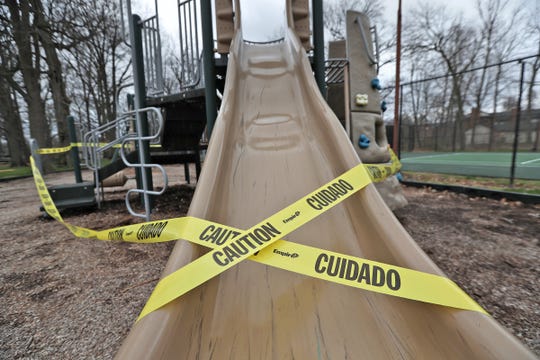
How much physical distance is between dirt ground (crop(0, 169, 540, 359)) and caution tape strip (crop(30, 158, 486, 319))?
0.82 metres

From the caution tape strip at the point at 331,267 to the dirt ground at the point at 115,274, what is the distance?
2.68ft

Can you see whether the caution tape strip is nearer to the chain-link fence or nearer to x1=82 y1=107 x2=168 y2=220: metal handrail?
x1=82 y1=107 x2=168 y2=220: metal handrail

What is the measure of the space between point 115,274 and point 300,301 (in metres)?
1.94

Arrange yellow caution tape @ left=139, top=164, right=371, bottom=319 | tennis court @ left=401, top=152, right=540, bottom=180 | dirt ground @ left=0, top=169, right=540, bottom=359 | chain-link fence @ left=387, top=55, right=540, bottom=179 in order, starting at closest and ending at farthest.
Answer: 1. yellow caution tape @ left=139, top=164, right=371, bottom=319
2. dirt ground @ left=0, top=169, right=540, bottom=359
3. tennis court @ left=401, top=152, right=540, bottom=180
4. chain-link fence @ left=387, top=55, right=540, bottom=179

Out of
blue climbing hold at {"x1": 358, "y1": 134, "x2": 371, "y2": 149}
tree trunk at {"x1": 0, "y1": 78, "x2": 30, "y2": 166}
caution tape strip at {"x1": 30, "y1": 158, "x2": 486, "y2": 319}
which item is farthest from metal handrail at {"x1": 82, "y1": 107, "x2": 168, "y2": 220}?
tree trunk at {"x1": 0, "y1": 78, "x2": 30, "y2": 166}

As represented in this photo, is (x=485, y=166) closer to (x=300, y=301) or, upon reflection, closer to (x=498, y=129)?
(x=498, y=129)

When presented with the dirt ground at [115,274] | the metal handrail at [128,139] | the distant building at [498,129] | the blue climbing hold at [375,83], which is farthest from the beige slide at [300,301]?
the distant building at [498,129]

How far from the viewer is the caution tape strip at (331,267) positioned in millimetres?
1001

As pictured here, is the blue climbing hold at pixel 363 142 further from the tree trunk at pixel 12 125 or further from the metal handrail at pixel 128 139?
the tree trunk at pixel 12 125

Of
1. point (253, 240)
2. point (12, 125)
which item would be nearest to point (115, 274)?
point (253, 240)

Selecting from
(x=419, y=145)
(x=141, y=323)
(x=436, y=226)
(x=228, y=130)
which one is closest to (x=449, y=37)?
(x=419, y=145)

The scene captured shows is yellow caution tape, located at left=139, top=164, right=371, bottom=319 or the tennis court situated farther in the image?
the tennis court

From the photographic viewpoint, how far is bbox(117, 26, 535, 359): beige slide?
0.91 meters

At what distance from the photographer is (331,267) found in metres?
1.15
